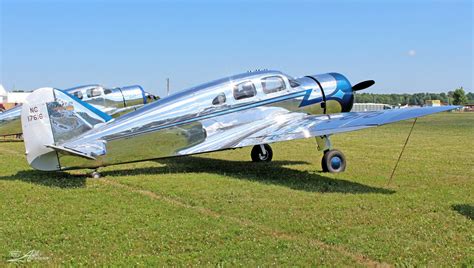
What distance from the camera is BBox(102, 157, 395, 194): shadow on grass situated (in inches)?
336

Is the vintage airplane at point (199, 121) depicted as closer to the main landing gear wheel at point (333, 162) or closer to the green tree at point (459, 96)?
the main landing gear wheel at point (333, 162)

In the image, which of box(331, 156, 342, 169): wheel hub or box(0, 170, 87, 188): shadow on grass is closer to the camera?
box(0, 170, 87, 188): shadow on grass

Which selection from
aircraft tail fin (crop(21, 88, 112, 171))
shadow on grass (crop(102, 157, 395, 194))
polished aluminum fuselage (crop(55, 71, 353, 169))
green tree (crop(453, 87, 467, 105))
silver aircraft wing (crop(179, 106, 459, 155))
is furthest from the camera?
green tree (crop(453, 87, 467, 105))

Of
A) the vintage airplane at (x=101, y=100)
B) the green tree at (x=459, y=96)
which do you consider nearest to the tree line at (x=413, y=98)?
the green tree at (x=459, y=96)

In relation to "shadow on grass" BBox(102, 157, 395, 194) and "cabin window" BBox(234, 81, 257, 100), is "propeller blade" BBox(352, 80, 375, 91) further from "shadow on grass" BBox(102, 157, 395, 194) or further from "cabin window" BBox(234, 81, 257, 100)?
"cabin window" BBox(234, 81, 257, 100)

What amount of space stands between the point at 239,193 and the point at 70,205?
267cm

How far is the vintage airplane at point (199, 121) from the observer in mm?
9086

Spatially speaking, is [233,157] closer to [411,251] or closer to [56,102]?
[56,102]

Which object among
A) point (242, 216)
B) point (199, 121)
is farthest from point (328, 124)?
point (242, 216)

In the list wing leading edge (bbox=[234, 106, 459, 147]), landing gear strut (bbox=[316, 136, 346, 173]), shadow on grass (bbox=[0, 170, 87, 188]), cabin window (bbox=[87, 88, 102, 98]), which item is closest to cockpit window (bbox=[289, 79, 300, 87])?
wing leading edge (bbox=[234, 106, 459, 147])

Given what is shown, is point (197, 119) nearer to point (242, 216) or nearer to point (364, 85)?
point (242, 216)

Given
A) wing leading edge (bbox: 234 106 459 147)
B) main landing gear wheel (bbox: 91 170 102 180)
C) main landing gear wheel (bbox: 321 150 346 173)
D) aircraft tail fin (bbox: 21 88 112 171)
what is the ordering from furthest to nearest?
main landing gear wheel (bbox: 321 150 346 173) → main landing gear wheel (bbox: 91 170 102 180) → aircraft tail fin (bbox: 21 88 112 171) → wing leading edge (bbox: 234 106 459 147)

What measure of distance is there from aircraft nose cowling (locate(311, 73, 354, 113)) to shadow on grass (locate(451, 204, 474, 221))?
539 centimetres

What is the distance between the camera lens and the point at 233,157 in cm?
1438
